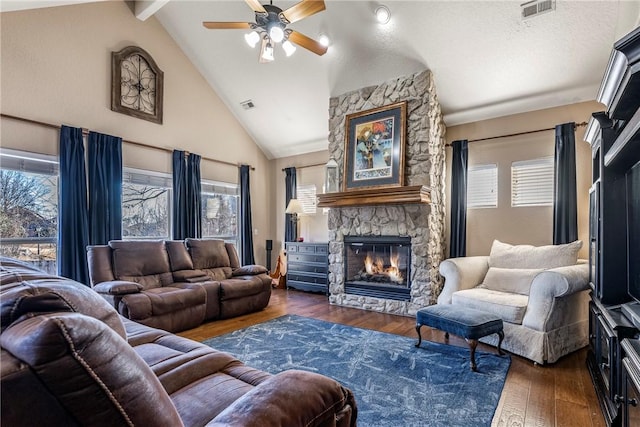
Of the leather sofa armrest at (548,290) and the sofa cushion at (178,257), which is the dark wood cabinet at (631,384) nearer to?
the leather sofa armrest at (548,290)

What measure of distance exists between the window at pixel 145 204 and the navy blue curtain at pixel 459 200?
4406 millimetres

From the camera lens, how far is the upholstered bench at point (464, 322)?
2.65 meters

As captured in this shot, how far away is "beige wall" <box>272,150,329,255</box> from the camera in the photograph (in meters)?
6.43

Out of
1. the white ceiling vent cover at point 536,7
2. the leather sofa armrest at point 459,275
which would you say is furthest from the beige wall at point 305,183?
the white ceiling vent cover at point 536,7

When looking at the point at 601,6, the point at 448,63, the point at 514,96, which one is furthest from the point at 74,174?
the point at 601,6

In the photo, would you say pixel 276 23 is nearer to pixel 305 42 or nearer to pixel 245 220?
pixel 305 42

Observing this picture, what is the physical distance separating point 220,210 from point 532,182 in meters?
5.09

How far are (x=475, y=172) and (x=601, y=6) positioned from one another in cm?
215

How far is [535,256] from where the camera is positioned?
11.4ft

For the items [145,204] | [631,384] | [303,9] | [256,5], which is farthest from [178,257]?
[631,384]

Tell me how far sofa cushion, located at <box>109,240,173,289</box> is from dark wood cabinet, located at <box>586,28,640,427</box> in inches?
168

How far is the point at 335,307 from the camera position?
484 cm

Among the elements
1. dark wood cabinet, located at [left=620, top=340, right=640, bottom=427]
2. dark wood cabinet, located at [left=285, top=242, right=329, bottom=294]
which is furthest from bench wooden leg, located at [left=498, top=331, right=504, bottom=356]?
dark wood cabinet, located at [left=285, top=242, right=329, bottom=294]

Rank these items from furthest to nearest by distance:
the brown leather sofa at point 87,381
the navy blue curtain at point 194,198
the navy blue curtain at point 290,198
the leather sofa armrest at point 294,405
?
the navy blue curtain at point 290,198, the navy blue curtain at point 194,198, the leather sofa armrest at point 294,405, the brown leather sofa at point 87,381
